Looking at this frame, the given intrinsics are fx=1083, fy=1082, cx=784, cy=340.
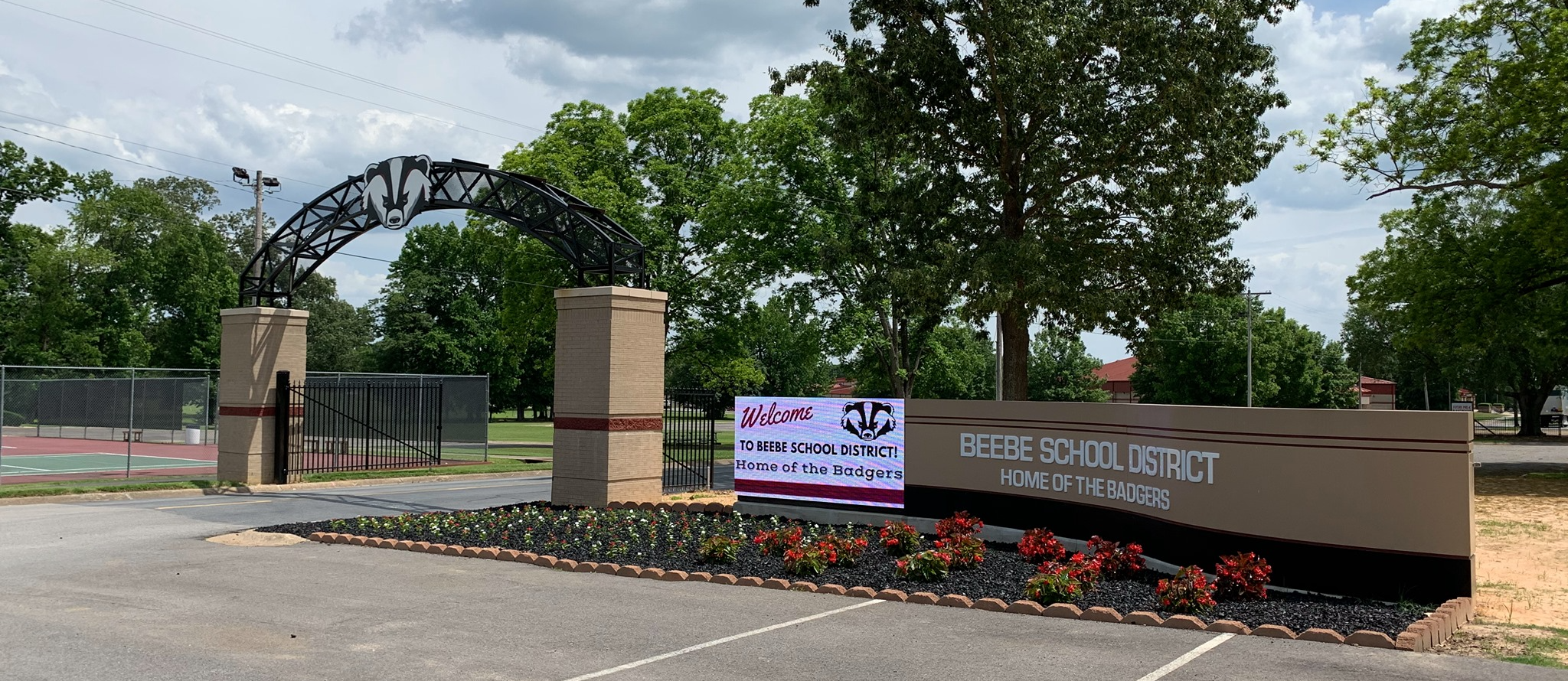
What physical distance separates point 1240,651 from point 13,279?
6571 centimetres

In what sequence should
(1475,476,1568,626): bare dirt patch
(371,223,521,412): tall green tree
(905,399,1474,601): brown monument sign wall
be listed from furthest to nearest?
(371,223,521,412): tall green tree
(1475,476,1568,626): bare dirt patch
(905,399,1474,601): brown monument sign wall

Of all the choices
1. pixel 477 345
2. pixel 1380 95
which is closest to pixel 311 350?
pixel 477 345

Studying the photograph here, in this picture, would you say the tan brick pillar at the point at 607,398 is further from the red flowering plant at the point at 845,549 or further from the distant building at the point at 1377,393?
the distant building at the point at 1377,393

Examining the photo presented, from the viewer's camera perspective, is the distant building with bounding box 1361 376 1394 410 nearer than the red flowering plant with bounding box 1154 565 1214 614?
No

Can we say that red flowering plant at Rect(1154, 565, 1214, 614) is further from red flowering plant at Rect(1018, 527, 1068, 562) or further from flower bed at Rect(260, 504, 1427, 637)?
red flowering plant at Rect(1018, 527, 1068, 562)

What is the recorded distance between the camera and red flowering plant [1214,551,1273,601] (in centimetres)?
954

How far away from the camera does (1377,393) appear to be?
94562 millimetres

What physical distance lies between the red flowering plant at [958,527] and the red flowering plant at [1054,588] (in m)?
2.25

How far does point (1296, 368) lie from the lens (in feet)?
232

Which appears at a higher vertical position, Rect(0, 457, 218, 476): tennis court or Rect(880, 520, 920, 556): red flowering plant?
Rect(880, 520, 920, 556): red flowering plant

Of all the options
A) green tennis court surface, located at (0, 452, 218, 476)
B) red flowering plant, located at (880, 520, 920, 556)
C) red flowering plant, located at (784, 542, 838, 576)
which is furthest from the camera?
green tennis court surface, located at (0, 452, 218, 476)

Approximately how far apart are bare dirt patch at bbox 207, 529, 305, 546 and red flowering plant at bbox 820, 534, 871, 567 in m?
7.27

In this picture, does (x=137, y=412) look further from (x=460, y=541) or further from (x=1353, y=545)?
(x=1353, y=545)

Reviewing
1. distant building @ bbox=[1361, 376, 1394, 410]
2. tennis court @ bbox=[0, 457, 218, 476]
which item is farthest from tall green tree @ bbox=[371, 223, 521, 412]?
distant building @ bbox=[1361, 376, 1394, 410]
